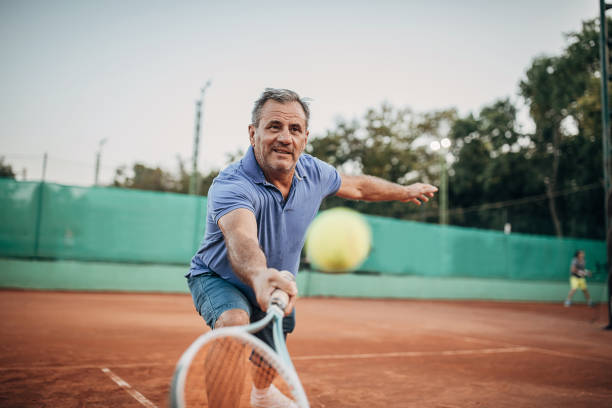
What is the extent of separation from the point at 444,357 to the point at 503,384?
1320mm

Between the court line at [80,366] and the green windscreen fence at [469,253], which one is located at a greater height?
the green windscreen fence at [469,253]

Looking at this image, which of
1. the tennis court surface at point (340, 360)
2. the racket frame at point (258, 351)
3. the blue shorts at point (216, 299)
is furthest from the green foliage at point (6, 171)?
the racket frame at point (258, 351)

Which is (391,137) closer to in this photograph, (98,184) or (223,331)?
(98,184)

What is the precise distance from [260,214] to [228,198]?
0.27 meters

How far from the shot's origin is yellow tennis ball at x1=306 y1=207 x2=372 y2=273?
16.8m

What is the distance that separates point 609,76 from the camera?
936 cm

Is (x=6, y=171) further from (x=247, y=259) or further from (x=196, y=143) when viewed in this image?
(x=247, y=259)

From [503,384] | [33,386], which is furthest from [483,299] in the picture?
[33,386]

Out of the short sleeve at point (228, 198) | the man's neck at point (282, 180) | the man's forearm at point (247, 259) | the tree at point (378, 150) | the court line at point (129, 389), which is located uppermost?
the tree at point (378, 150)

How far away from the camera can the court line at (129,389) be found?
305 cm

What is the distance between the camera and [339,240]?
20.2 meters

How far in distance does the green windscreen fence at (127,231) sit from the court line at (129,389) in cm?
879

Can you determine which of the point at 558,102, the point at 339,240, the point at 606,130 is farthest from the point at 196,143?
the point at 558,102

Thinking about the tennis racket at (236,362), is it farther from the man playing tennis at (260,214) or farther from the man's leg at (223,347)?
the man playing tennis at (260,214)
